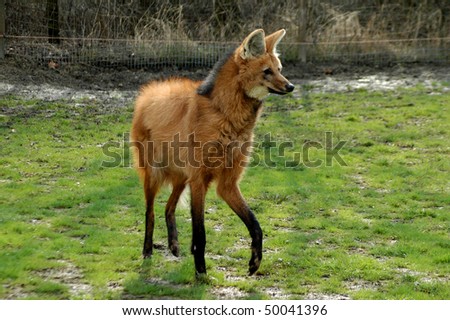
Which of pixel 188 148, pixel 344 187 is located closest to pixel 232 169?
pixel 188 148

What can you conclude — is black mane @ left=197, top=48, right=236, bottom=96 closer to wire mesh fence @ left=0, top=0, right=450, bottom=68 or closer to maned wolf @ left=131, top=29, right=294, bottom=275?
maned wolf @ left=131, top=29, right=294, bottom=275

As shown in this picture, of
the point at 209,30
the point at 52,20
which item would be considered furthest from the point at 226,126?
the point at 209,30

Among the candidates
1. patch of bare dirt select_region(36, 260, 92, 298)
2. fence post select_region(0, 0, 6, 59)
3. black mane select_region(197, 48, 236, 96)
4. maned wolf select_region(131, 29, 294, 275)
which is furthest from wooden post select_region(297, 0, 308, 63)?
patch of bare dirt select_region(36, 260, 92, 298)

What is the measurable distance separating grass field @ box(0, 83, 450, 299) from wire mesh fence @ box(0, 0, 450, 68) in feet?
5.93

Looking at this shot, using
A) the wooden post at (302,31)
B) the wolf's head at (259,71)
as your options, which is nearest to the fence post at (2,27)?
the wooden post at (302,31)

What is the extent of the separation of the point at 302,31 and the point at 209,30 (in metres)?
1.65

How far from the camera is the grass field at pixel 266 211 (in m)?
4.01

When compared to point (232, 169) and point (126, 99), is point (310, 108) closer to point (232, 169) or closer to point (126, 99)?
point (126, 99)

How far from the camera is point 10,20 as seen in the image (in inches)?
389

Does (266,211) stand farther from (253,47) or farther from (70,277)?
(70,277)

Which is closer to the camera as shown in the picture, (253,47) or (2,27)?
(253,47)

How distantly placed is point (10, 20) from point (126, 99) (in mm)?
2464

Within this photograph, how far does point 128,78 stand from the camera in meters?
9.91

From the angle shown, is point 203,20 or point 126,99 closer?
point 126,99
